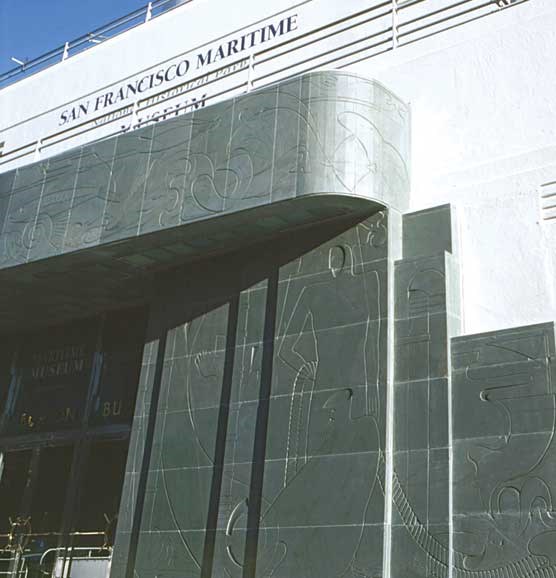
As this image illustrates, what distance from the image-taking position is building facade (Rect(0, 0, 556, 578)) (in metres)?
7.46

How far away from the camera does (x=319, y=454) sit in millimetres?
8141

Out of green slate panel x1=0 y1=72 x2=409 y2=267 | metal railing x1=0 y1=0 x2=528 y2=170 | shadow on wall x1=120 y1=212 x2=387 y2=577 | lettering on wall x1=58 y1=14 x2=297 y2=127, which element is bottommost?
shadow on wall x1=120 y1=212 x2=387 y2=577

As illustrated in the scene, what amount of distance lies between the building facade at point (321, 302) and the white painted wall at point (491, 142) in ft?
0.08

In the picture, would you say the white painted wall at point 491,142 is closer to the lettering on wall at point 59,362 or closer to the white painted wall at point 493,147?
the white painted wall at point 493,147

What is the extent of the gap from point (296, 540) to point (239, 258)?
3431 millimetres

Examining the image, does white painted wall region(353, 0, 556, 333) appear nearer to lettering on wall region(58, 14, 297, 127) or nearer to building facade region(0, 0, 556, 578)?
building facade region(0, 0, 556, 578)

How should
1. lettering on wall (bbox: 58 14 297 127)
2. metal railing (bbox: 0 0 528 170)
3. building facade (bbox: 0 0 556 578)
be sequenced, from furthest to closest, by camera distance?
lettering on wall (bbox: 58 14 297 127) → metal railing (bbox: 0 0 528 170) → building facade (bbox: 0 0 556 578)

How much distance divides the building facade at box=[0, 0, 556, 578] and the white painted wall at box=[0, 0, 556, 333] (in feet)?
0.08

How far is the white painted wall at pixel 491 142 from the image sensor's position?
8055 mm

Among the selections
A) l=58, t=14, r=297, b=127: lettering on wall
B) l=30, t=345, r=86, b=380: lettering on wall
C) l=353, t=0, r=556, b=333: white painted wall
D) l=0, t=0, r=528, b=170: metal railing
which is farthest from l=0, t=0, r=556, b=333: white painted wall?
l=30, t=345, r=86, b=380: lettering on wall

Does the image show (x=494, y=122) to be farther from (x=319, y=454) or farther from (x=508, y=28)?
(x=319, y=454)

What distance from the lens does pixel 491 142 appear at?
8.80 meters

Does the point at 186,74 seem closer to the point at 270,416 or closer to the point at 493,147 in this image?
the point at 493,147

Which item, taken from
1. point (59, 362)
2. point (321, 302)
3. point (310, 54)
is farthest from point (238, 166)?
point (59, 362)
